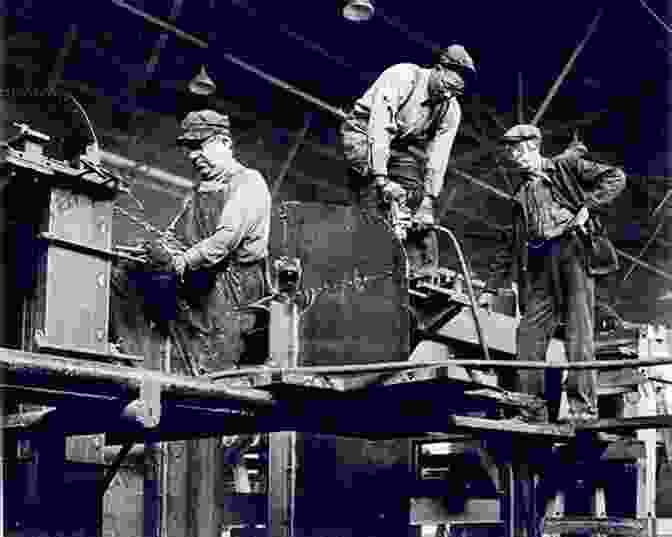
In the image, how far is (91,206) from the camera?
7.64 meters

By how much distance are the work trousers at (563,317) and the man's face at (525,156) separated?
635 millimetres

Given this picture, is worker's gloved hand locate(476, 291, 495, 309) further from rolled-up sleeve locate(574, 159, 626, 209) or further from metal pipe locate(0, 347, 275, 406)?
metal pipe locate(0, 347, 275, 406)

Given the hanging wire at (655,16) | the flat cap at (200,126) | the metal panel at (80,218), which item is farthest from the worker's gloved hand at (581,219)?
the hanging wire at (655,16)

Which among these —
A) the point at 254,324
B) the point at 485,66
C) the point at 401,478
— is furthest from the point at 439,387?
the point at 485,66

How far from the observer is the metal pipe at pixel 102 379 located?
19.8 ft

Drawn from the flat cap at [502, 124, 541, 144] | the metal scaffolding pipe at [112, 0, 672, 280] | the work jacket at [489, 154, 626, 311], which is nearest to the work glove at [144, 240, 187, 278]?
the work jacket at [489, 154, 626, 311]

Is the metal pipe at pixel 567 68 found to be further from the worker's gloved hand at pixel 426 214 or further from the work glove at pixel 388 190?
the work glove at pixel 388 190

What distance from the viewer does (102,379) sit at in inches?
249

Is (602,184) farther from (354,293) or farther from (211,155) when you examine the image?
(211,155)

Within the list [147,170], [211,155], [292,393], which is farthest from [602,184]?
[147,170]

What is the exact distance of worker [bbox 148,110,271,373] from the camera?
319 inches

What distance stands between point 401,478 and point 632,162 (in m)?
9.85

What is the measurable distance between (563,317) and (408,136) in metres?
1.83

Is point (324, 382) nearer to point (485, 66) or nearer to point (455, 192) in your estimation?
point (485, 66)
